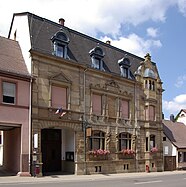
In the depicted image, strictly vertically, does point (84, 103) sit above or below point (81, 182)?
above

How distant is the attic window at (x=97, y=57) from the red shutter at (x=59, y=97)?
5025 mm

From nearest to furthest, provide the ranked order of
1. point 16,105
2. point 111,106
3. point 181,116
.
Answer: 1. point 16,105
2. point 111,106
3. point 181,116

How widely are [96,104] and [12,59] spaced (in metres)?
9.19

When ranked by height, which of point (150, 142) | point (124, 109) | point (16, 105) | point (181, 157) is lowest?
point (181, 157)

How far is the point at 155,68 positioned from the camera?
41500mm

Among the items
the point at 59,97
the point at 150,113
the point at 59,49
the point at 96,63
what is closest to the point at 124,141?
the point at 150,113

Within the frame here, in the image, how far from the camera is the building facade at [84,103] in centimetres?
2797

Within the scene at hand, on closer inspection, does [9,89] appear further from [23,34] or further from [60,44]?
[60,44]

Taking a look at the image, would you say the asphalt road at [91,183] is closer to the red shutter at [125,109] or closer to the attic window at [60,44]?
the attic window at [60,44]

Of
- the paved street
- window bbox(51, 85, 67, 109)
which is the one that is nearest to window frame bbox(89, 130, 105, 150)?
window bbox(51, 85, 67, 109)

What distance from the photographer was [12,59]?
1075 inches

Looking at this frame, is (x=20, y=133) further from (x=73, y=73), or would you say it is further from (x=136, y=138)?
(x=136, y=138)

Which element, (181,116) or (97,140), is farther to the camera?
(181,116)

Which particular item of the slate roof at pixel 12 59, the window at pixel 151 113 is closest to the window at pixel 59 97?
the slate roof at pixel 12 59
